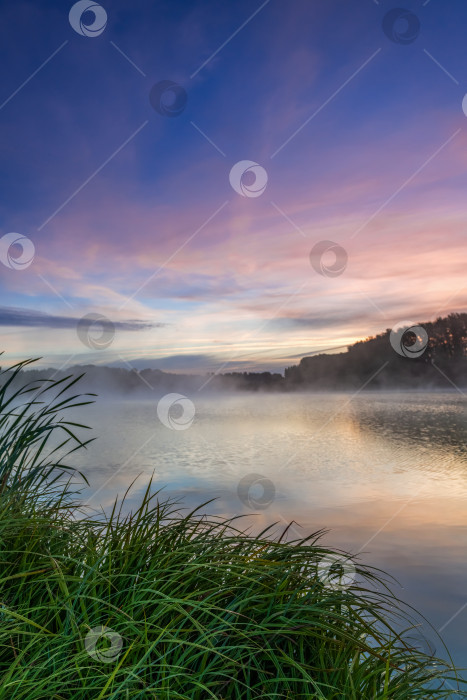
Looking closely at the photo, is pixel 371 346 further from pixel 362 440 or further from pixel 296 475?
pixel 296 475

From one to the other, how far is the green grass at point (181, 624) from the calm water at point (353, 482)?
42cm

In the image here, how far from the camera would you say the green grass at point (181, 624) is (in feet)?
5.82

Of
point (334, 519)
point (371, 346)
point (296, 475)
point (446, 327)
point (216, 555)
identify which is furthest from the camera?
point (371, 346)

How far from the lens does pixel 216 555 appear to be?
2.39m

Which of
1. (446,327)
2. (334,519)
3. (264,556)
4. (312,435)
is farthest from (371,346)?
(264,556)

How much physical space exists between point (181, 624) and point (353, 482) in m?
9.80

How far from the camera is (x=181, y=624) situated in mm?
1848

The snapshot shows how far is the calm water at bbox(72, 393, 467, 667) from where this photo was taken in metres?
6.31

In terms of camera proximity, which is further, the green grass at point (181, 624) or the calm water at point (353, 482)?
the calm water at point (353, 482)

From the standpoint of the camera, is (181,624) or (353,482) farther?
(353,482)

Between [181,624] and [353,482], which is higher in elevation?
[181,624]

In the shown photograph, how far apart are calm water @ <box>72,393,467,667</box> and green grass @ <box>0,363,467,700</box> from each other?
1.38 feet

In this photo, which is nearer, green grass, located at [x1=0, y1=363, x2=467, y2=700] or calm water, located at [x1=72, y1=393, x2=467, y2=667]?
green grass, located at [x1=0, y1=363, x2=467, y2=700]

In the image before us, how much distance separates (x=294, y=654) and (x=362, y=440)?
53.6 feet
